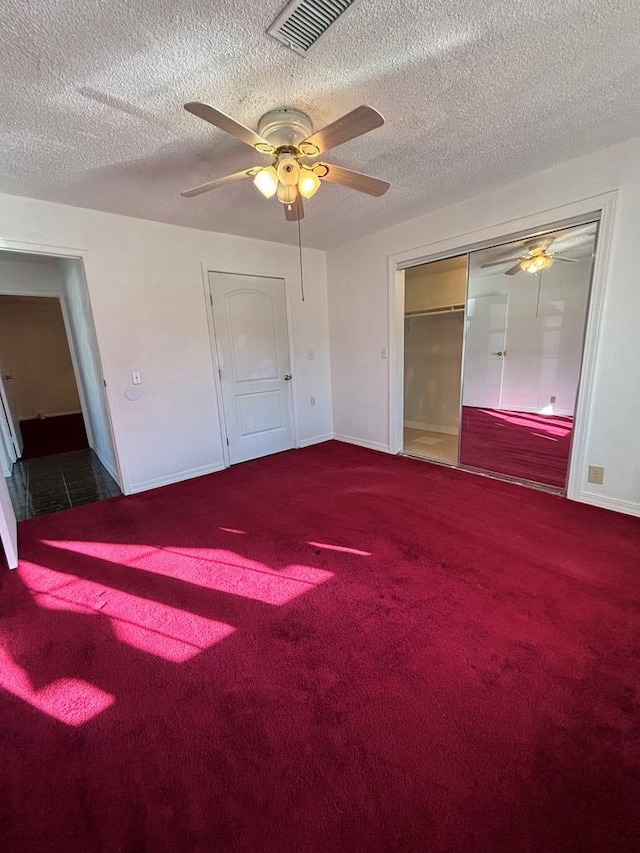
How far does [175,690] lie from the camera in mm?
1390

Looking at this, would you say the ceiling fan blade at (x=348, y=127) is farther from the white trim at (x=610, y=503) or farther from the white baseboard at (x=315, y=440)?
the white baseboard at (x=315, y=440)

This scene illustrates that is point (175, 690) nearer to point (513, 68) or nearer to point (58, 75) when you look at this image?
point (58, 75)

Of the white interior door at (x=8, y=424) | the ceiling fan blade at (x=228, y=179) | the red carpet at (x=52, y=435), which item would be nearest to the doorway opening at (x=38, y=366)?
the red carpet at (x=52, y=435)

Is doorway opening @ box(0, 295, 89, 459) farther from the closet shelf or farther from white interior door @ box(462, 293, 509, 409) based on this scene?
white interior door @ box(462, 293, 509, 409)

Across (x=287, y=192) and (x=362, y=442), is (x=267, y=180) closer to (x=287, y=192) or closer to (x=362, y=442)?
(x=287, y=192)

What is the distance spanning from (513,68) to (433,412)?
13.3ft

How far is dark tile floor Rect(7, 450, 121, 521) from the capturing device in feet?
10.3

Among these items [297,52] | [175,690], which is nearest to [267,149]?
[297,52]

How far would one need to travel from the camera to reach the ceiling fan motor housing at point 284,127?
5.80ft

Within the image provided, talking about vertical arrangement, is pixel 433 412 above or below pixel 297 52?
below

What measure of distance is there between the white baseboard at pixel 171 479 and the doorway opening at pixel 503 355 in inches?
88.8

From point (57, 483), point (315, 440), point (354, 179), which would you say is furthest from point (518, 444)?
Answer: point (57, 483)

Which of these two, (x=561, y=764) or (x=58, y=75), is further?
(x=58, y=75)

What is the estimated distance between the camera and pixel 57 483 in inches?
143
